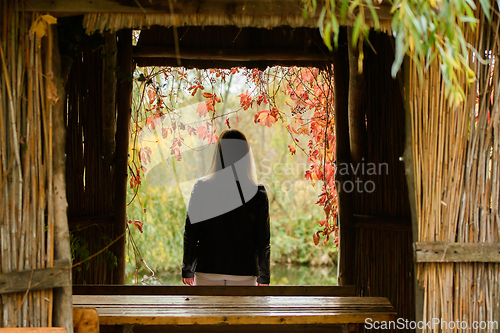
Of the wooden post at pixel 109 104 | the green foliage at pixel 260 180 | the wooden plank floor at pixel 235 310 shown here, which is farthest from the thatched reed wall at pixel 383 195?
the green foliage at pixel 260 180

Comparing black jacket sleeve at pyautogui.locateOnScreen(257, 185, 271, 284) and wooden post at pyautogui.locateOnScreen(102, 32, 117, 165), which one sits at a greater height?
wooden post at pyautogui.locateOnScreen(102, 32, 117, 165)

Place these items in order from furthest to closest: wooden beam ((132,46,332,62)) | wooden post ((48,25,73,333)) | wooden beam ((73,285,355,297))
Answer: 1. wooden beam ((132,46,332,62))
2. wooden beam ((73,285,355,297))
3. wooden post ((48,25,73,333))

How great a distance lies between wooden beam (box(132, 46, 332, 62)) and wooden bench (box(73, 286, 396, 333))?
1.85 meters

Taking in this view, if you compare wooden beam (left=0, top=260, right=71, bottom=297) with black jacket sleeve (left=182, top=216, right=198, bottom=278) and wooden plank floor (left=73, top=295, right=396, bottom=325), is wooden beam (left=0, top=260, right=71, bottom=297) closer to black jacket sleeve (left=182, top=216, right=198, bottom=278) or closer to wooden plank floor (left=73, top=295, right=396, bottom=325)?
wooden plank floor (left=73, top=295, right=396, bottom=325)

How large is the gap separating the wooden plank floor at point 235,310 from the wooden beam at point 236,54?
1969mm

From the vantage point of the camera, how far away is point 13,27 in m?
1.66

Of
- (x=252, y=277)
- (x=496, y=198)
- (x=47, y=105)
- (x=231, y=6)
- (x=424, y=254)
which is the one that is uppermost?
(x=231, y=6)

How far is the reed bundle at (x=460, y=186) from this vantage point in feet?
5.99

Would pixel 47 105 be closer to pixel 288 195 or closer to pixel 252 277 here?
pixel 252 277

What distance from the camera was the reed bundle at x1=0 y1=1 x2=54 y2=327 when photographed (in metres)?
1.65

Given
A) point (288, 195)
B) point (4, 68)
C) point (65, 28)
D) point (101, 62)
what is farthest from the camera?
point (288, 195)

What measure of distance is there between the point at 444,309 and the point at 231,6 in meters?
1.47

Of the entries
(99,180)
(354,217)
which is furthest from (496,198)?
(99,180)

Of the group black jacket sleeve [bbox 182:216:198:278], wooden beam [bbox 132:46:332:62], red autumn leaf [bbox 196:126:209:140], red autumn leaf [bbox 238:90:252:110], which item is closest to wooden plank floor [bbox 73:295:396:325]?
black jacket sleeve [bbox 182:216:198:278]
